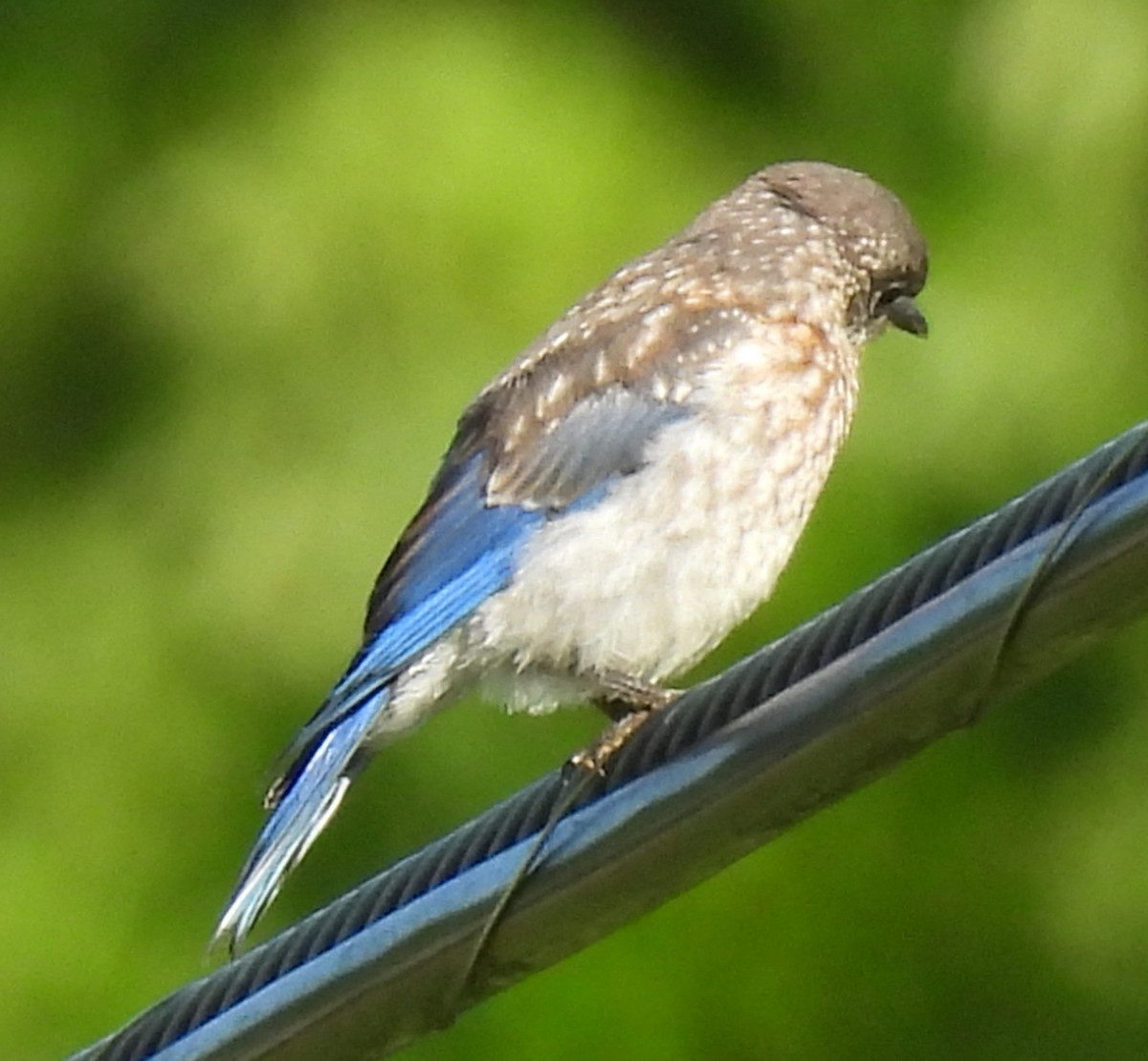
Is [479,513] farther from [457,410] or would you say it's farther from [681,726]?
[681,726]

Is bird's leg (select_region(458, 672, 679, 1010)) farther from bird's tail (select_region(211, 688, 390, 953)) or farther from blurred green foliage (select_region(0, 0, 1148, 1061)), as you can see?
blurred green foliage (select_region(0, 0, 1148, 1061))

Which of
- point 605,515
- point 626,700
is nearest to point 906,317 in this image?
point 605,515

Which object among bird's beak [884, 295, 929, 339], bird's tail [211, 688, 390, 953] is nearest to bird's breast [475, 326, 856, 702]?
bird's tail [211, 688, 390, 953]

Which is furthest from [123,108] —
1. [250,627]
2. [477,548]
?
[477,548]

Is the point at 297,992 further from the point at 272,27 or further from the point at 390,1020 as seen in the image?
the point at 272,27

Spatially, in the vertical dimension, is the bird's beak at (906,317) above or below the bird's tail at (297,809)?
above

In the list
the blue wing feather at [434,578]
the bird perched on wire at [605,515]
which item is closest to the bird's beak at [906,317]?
the bird perched on wire at [605,515]

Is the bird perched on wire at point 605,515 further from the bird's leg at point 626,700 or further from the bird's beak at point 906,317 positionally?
the bird's beak at point 906,317
